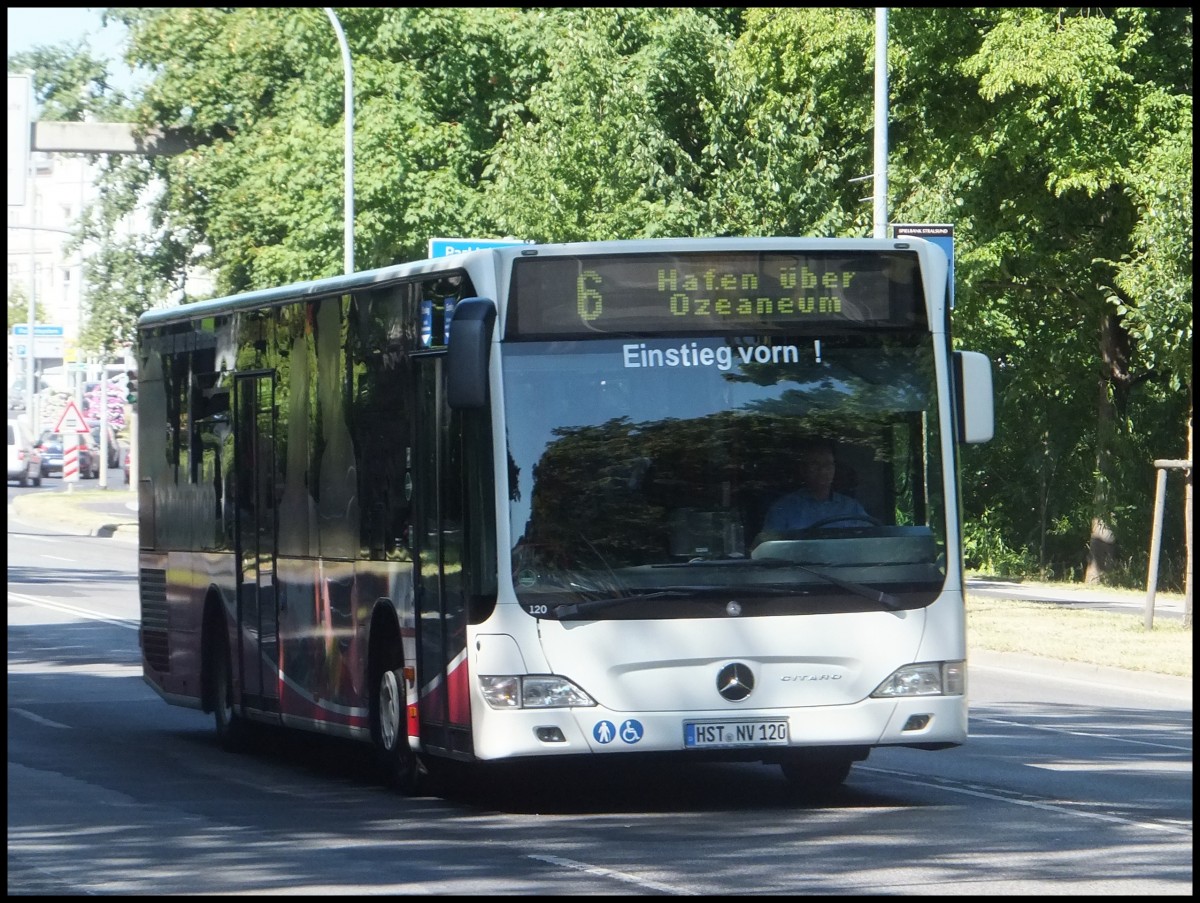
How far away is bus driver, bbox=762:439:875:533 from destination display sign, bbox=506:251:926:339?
62 centimetres

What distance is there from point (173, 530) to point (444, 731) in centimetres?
530

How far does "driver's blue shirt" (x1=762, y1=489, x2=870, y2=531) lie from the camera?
11156 mm

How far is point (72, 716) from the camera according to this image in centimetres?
1708

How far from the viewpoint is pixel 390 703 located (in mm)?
12430

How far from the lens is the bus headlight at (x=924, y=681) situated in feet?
37.1

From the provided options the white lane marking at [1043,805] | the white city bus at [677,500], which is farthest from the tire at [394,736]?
the white lane marking at [1043,805]

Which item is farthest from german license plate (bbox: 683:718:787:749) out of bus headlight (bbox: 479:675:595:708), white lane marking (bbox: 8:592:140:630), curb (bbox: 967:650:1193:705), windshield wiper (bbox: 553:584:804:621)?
white lane marking (bbox: 8:592:140:630)

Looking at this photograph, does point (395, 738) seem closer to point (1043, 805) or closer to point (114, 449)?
point (1043, 805)

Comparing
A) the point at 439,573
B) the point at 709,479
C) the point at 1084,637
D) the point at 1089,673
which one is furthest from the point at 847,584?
the point at 1084,637

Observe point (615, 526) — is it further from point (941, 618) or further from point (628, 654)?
point (941, 618)

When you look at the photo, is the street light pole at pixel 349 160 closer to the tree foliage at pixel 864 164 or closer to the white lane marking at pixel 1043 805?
the tree foliage at pixel 864 164

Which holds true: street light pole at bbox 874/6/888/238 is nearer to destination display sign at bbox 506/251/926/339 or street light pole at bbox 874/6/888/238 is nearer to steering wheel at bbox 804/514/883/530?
destination display sign at bbox 506/251/926/339

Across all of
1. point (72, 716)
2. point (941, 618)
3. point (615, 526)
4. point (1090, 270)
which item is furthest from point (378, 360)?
point (1090, 270)

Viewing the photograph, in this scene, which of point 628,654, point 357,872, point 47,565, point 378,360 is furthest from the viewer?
point 47,565
